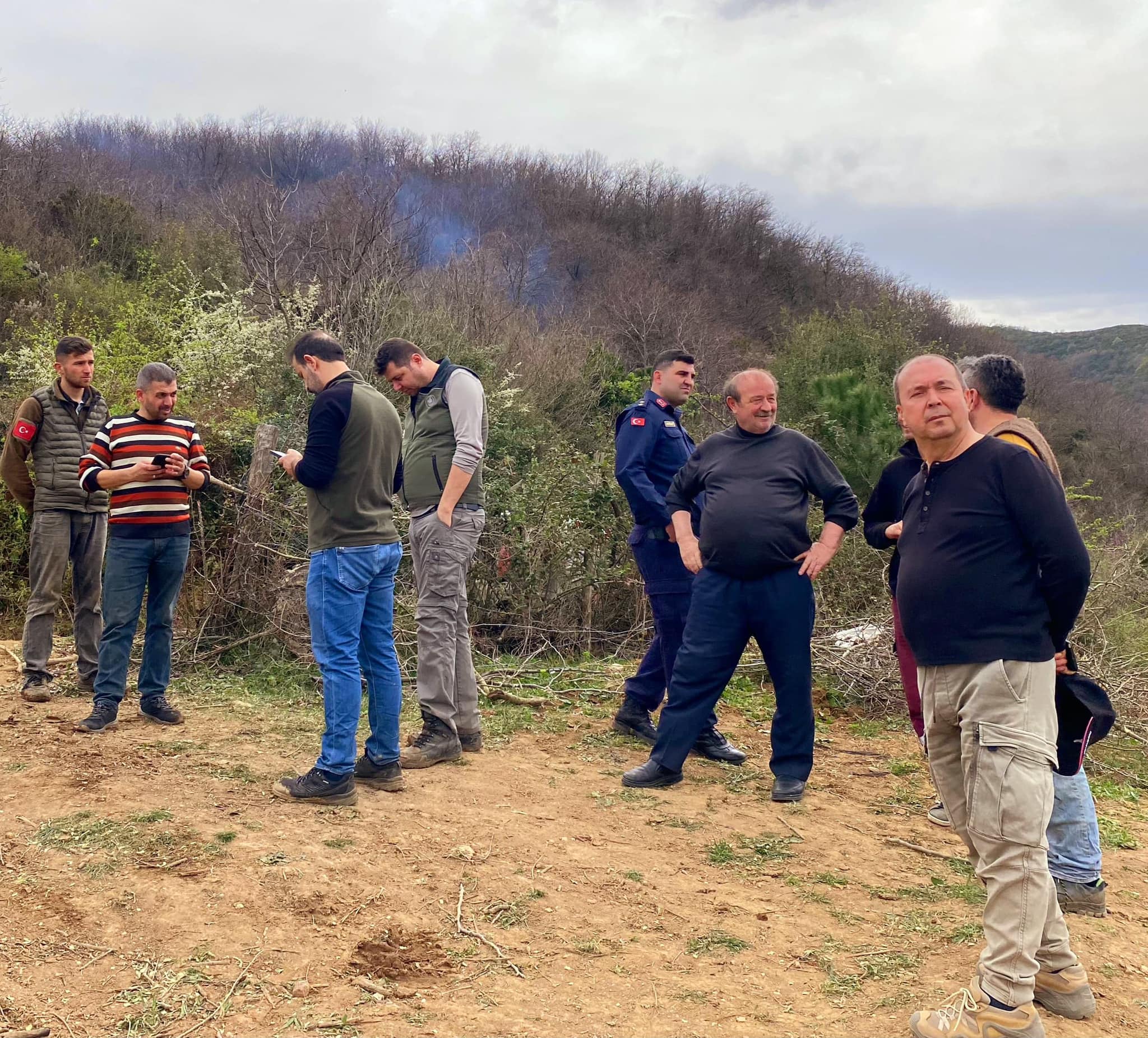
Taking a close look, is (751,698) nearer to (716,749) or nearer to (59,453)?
(716,749)

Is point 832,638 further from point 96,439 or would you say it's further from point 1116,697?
point 96,439

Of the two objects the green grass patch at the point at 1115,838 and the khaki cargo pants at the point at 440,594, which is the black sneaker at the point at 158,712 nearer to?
the khaki cargo pants at the point at 440,594

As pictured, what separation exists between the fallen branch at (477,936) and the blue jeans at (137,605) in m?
2.90

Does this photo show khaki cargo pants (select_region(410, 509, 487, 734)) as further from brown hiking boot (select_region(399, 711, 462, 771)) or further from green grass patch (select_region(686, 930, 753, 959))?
green grass patch (select_region(686, 930, 753, 959))

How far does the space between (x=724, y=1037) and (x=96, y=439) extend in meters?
4.60

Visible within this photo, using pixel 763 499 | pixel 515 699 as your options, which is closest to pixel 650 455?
pixel 763 499

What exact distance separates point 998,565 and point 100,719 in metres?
4.87

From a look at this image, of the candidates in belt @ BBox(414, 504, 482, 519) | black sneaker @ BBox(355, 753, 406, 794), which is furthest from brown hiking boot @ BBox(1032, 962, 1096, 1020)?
belt @ BBox(414, 504, 482, 519)

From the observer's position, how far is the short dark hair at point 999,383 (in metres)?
3.86

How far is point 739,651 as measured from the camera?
205 inches

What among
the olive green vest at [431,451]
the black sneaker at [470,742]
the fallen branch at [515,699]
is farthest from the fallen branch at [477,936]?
the fallen branch at [515,699]

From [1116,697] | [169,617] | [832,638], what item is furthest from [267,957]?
[1116,697]

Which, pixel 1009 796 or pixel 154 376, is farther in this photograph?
pixel 154 376

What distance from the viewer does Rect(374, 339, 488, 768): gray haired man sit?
5.28m
